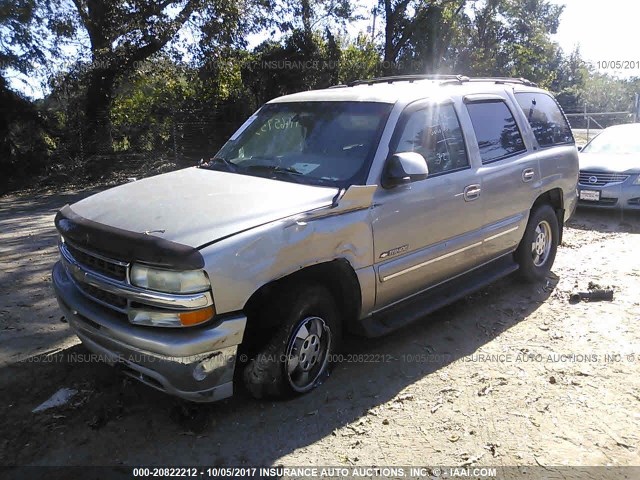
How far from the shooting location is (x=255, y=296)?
331cm

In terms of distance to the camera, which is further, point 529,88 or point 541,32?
point 541,32

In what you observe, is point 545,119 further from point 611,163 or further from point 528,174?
point 611,163

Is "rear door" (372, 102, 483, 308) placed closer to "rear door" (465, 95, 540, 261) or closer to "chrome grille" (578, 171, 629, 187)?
"rear door" (465, 95, 540, 261)

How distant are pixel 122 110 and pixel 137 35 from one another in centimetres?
223

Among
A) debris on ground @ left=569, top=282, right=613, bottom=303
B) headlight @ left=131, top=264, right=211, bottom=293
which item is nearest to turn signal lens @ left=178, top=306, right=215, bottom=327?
headlight @ left=131, top=264, right=211, bottom=293

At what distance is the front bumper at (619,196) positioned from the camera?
9.01 meters

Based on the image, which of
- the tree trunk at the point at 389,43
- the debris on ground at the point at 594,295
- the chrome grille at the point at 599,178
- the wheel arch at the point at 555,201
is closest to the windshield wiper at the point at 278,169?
the wheel arch at the point at 555,201

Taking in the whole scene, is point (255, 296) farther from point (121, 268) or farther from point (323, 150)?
point (323, 150)

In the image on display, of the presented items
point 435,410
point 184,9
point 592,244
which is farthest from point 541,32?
point 435,410

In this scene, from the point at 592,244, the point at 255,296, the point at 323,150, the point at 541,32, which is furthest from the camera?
the point at 541,32

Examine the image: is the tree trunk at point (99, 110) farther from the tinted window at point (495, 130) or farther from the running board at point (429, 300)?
the running board at point (429, 300)

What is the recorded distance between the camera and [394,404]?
3.65 metres

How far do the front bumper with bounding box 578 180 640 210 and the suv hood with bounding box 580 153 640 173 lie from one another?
0.27m

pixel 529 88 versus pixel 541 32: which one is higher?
pixel 541 32
